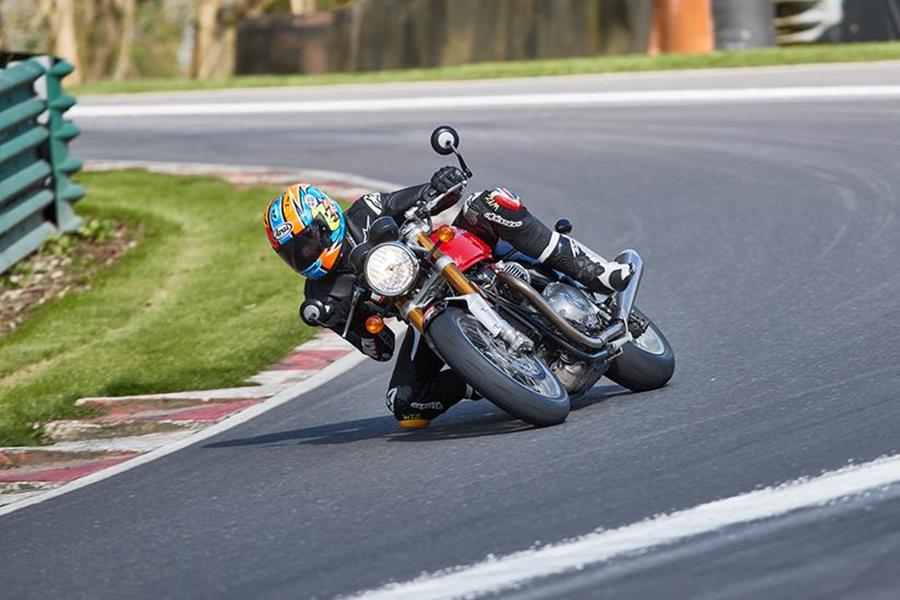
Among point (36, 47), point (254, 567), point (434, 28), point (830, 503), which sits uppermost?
point (830, 503)

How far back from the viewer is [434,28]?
24141mm

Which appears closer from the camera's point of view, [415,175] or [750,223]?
[750,223]

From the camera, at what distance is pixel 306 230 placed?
7.04 meters

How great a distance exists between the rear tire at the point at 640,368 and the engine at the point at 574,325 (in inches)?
6.2

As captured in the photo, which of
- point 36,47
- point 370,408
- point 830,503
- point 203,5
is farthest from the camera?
point 36,47

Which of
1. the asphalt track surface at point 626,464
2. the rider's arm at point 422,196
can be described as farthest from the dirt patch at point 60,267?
the rider's arm at point 422,196

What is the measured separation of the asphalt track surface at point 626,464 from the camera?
5.07 m

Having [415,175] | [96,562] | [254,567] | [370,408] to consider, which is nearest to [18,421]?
[370,408]

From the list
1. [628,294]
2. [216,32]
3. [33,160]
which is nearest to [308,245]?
[628,294]

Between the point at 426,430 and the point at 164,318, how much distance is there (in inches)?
162

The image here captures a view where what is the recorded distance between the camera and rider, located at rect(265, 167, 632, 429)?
709 cm

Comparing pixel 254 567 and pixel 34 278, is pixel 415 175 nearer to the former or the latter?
pixel 34 278

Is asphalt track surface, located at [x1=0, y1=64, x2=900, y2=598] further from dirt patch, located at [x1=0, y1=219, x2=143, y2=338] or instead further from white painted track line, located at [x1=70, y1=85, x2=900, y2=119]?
white painted track line, located at [x1=70, y1=85, x2=900, y2=119]

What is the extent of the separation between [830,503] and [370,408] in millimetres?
3485
